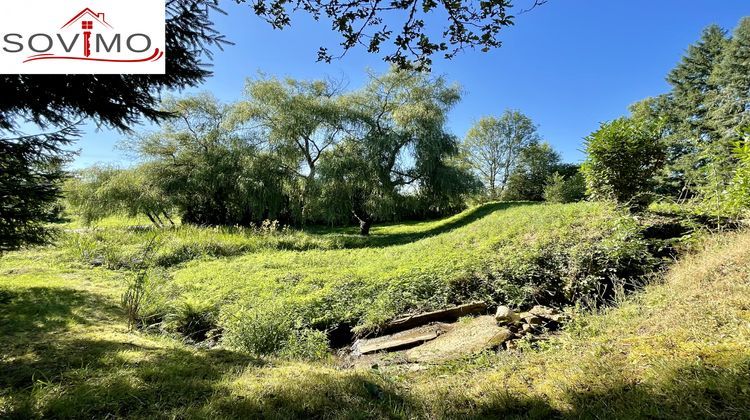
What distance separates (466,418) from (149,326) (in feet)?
13.6

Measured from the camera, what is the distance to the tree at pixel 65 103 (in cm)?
293

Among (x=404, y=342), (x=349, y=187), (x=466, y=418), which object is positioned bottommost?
(x=404, y=342)

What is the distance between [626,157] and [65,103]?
8.81 m

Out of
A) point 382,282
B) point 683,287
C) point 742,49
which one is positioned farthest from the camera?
point 742,49

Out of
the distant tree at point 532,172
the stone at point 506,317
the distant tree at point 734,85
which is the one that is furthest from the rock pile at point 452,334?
the distant tree at point 532,172

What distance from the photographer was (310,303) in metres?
4.59

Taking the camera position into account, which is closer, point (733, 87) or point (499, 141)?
Result: point (733, 87)

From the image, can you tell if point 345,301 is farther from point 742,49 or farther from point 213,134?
point 742,49

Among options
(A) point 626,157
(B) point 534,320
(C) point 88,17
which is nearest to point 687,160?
(A) point 626,157

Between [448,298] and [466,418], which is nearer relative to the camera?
[466,418]

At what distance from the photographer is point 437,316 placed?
4035mm

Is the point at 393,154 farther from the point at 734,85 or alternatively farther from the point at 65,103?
the point at 734,85

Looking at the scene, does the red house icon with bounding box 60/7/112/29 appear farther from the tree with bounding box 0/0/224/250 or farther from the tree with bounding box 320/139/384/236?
the tree with bounding box 320/139/384/236

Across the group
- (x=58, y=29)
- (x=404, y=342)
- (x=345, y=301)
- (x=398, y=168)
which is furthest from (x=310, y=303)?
(x=398, y=168)
